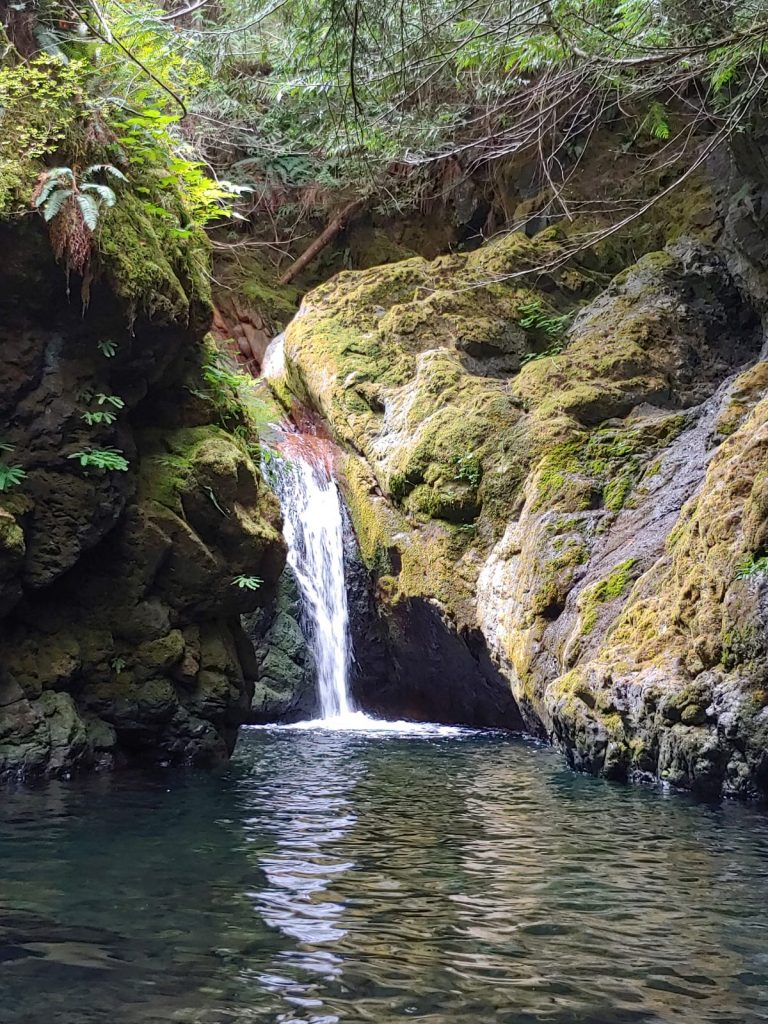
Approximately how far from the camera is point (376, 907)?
3.59m

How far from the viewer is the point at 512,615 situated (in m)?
9.72

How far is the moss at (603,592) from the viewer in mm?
8156

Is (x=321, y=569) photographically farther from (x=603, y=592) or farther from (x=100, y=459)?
(x=100, y=459)

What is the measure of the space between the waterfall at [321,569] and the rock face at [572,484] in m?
0.50

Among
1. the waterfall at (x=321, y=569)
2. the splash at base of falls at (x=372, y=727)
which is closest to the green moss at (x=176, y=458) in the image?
the splash at base of falls at (x=372, y=727)

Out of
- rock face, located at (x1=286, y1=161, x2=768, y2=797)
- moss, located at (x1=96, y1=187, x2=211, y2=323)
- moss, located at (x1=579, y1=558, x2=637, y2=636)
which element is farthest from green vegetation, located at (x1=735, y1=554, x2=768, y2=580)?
moss, located at (x1=96, y1=187, x2=211, y2=323)

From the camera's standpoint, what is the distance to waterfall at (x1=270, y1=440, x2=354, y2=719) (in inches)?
523

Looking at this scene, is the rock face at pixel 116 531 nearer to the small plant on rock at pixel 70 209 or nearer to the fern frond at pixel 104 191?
the small plant on rock at pixel 70 209

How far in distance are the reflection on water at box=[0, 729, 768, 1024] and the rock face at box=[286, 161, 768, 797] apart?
3.51 feet

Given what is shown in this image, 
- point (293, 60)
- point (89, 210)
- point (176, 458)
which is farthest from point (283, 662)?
point (293, 60)

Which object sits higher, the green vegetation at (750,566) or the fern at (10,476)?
the fern at (10,476)

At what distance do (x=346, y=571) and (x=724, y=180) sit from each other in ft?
26.1

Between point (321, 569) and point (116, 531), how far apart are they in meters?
6.37

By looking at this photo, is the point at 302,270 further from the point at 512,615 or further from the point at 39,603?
the point at 39,603
